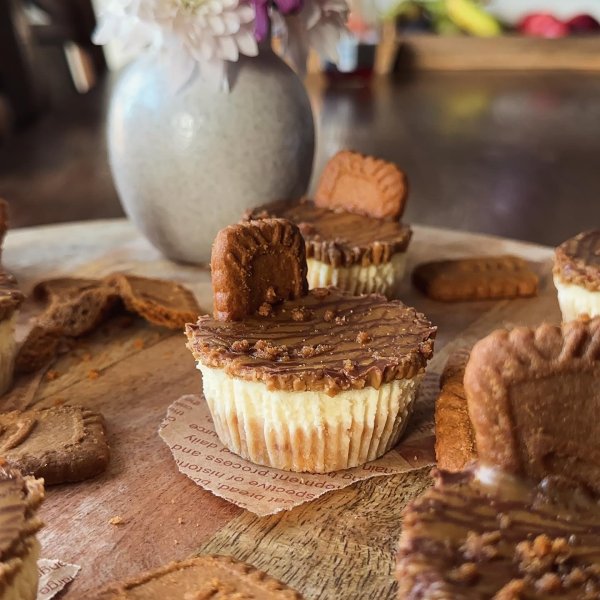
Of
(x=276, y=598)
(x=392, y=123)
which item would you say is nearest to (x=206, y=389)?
(x=276, y=598)

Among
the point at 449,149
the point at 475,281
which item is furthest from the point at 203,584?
the point at 449,149

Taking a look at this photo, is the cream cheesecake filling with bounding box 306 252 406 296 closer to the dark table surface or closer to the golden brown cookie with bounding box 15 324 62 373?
the golden brown cookie with bounding box 15 324 62 373

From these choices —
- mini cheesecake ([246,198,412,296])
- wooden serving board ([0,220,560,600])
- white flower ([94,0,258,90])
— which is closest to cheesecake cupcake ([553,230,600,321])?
wooden serving board ([0,220,560,600])

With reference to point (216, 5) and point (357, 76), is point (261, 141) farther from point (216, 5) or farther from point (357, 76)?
point (357, 76)

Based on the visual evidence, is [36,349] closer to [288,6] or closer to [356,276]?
[356,276]

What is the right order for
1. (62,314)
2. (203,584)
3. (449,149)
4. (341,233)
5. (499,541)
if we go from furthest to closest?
(449,149)
(341,233)
(62,314)
(203,584)
(499,541)

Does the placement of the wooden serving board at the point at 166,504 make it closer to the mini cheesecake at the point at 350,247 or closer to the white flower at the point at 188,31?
the mini cheesecake at the point at 350,247
